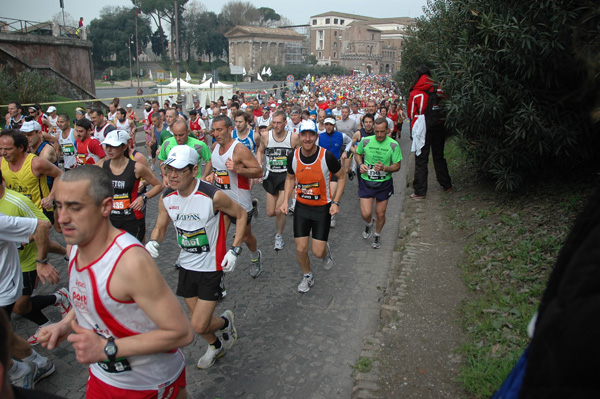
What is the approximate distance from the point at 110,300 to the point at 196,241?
6.18 feet

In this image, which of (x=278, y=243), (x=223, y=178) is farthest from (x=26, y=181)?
(x=278, y=243)

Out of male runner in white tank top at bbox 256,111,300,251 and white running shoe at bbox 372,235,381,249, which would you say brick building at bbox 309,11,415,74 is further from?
white running shoe at bbox 372,235,381,249

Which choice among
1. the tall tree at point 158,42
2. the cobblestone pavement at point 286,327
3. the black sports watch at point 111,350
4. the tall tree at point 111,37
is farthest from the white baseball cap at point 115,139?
the tall tree at point 158,42

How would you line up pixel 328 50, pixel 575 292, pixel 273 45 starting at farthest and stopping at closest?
1. pixel 328 50
2. pixel 273 45
3. pixel 575 292

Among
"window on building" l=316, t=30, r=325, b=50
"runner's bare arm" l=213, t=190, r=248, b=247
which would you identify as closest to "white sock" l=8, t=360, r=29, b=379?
"runner's bare arm" l=213, t=190, r=248, b=247

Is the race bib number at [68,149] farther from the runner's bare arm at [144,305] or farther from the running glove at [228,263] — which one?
the runner's bare arm at [144,305]

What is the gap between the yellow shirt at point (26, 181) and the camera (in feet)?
18.1

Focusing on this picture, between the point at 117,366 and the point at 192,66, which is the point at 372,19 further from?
the point at 117,366

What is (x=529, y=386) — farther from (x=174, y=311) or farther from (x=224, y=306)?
(x=224, y=306)

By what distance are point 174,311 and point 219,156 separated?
4.36 meters

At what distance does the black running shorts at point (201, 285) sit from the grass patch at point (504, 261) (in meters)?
2.32

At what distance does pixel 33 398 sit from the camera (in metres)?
1.50

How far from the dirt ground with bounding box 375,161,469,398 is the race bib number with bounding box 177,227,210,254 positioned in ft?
6.53

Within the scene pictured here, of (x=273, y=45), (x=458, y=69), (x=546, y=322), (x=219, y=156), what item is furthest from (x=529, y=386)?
(x=273, y=45)
